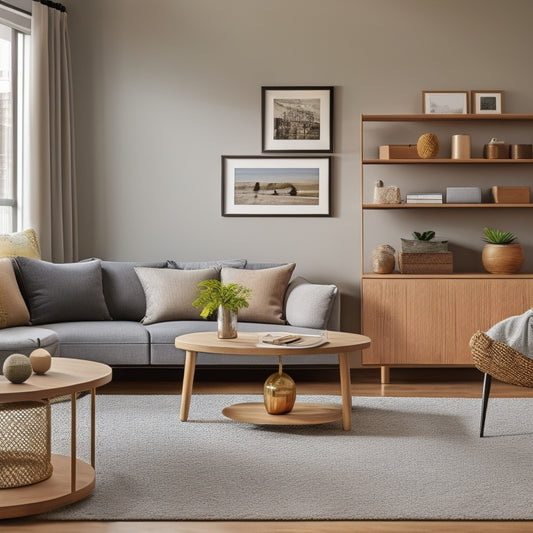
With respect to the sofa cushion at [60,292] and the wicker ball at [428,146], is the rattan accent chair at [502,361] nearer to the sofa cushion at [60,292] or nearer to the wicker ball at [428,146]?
the wicker ball at [428,146]

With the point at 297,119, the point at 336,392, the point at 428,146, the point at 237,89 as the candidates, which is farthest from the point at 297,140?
the point at 336,392

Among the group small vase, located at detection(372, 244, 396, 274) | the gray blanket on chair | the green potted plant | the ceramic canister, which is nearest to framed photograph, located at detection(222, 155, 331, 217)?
small vase, located at detection(372, 244, 396, 274)

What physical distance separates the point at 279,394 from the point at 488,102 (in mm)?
2973

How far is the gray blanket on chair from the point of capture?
145 inches

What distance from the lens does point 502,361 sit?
363cm

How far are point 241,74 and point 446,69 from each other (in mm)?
1493

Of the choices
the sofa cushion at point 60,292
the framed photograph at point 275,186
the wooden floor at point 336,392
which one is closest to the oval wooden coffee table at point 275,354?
the wooden floor at point 336,392

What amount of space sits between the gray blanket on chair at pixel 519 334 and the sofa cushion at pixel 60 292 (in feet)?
8.49

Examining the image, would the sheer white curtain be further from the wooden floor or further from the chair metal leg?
the chair metal leg

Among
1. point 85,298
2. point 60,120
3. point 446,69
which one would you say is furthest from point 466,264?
point 60,120

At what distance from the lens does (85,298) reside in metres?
5.09

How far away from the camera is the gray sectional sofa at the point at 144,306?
4.77m

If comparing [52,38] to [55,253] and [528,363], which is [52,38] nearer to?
[55,253]

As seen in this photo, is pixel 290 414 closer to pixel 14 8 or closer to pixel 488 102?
pixel 488 102
